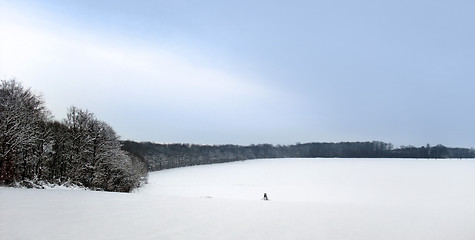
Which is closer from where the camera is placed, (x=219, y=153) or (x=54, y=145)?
(x=54, y=145)

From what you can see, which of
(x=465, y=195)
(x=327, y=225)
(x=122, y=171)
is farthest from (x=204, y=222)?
(x=465, y=195)

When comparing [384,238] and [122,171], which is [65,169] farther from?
[384,238]

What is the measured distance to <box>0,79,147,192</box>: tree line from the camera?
95.1 feet

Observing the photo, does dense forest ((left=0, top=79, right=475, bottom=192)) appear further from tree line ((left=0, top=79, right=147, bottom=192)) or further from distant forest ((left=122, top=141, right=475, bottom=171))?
distant forest ((left=122, top=141, right=475, bottom=171))

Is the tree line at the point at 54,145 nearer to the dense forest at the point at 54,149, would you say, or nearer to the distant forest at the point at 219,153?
the dense forest at the point at 54,149

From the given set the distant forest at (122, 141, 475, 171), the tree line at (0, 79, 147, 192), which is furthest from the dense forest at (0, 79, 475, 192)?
the distant forest at (122, 141, 475, 171)

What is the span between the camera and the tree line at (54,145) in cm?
2898

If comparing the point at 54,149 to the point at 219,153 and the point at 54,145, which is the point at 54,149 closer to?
the point at 54,145

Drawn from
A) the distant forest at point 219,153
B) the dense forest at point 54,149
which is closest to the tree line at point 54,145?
the dense forest at point 54,149

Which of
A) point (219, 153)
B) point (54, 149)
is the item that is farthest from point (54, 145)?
point (219, 153)

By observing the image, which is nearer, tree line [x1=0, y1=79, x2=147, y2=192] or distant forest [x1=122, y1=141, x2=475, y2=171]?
tree line [x1=0, y1=79, x2=147, y2=192]

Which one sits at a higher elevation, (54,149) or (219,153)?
(54,149)

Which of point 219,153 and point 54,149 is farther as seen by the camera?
point 219,153

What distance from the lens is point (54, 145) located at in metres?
40.6
